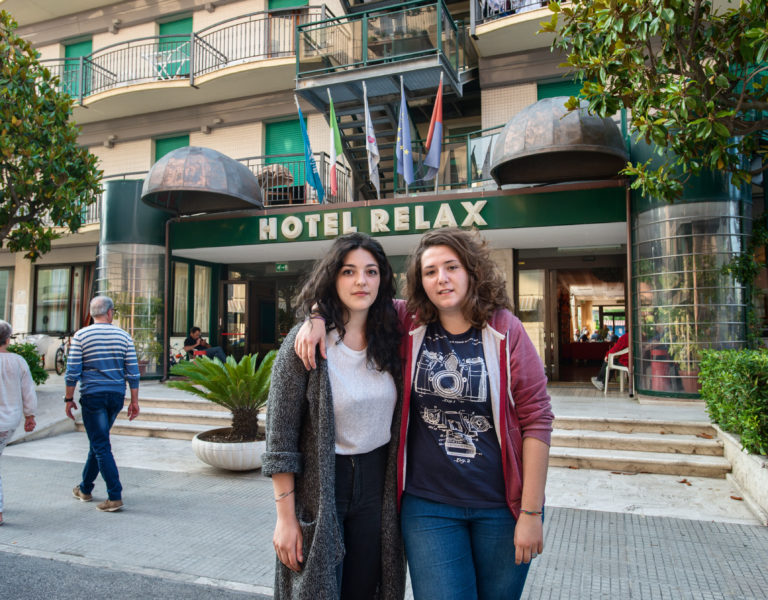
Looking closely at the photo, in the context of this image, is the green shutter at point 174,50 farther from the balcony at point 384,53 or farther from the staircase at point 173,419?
the staircase at point 173,419

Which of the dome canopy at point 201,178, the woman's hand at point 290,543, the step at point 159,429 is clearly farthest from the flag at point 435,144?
the woman's hand at point 290,543

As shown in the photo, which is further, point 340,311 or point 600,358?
point 600,358

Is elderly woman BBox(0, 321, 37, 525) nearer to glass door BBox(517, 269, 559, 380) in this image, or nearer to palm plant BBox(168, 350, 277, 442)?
palm plant BBox(168, 350, 277, 442)

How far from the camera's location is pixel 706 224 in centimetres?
852

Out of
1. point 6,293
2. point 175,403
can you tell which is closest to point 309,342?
point 175,403

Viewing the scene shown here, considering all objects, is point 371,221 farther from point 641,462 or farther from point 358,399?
point 358,399

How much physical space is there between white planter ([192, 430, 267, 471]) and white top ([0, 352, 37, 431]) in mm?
1778

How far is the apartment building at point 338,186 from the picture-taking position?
8781mm

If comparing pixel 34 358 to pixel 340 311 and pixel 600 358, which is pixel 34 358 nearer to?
pixel 340 311

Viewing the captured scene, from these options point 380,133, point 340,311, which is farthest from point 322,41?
point 340,311

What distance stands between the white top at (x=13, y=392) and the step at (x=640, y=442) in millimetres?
5685

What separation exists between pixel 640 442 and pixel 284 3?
1351 centimetres

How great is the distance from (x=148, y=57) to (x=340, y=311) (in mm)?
15834

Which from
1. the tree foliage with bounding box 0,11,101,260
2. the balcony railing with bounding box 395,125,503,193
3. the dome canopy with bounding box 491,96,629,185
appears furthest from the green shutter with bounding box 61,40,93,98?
the dome canopy with bounding box 491,96,629,185
